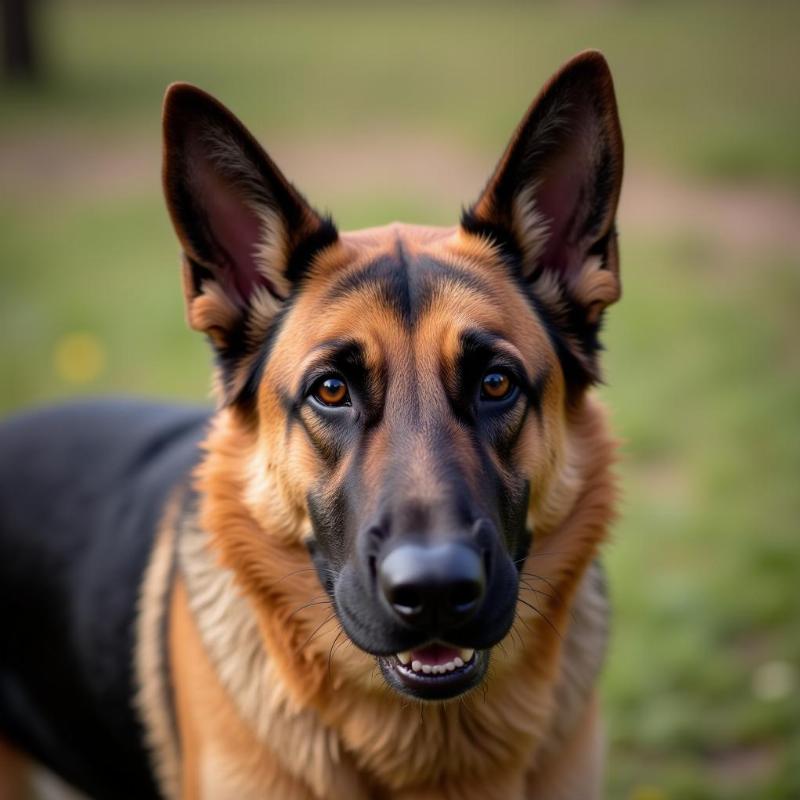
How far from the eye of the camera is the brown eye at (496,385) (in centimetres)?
286

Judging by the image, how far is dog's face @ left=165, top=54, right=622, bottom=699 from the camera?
100 inches

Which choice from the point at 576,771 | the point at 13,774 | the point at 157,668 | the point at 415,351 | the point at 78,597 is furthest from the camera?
the point at 13,774

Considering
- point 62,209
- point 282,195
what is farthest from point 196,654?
point 62,209

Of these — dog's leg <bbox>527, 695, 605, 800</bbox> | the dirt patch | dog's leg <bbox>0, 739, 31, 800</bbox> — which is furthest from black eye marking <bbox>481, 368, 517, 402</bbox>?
the dirt patch

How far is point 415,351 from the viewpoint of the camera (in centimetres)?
283

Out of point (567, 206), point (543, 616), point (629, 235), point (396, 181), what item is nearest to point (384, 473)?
point (543, 616)

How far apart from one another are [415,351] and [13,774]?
2.57 m

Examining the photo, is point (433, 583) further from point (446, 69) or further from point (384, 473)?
point (446, 69)

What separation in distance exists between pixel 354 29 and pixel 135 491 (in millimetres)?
20773

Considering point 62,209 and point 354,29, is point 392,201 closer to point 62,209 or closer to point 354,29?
point 62,209

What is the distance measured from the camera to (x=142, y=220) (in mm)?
11742

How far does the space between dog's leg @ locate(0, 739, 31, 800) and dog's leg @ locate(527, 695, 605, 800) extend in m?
2.16

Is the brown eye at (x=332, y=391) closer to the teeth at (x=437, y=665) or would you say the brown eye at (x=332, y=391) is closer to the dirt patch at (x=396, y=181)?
the teeth at (x=437, y=665)

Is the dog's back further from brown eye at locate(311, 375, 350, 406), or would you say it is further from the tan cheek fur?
brown eye at locate(311, 375, 350, 406)
